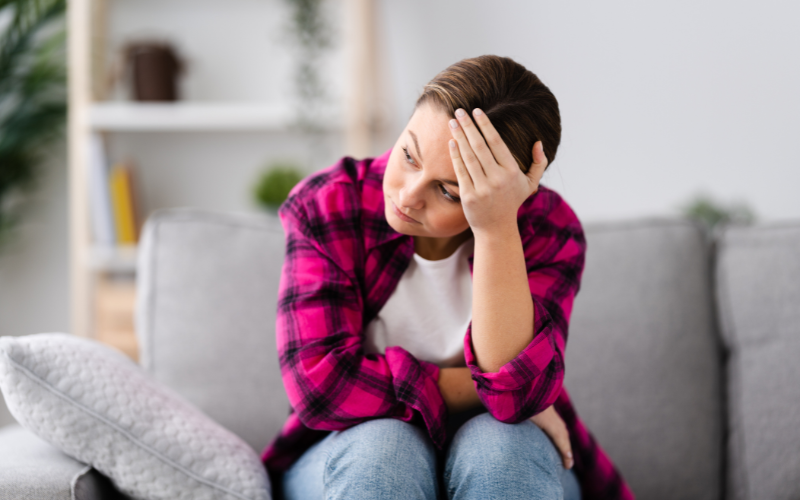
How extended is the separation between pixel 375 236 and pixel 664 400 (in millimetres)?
678

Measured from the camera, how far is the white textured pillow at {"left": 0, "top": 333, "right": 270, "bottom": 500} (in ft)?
2.55

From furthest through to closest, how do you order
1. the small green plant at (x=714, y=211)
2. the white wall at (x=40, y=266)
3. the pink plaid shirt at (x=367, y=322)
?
the white wall at (x=40, y=266)
the small green plant at (x=714, y=211)
the pink plaid shirt at (x=367, y=322)

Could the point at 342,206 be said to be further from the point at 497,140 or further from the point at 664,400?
the point at 664,400

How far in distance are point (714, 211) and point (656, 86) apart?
485 mm

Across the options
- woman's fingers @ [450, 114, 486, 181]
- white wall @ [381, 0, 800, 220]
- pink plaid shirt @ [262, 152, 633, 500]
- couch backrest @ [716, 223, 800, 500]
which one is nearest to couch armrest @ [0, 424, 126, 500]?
pink plaid shirt @ [262, 152, 633, 500]

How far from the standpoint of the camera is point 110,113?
Answer: 1.96m

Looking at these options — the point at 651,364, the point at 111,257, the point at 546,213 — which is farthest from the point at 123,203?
the point at 651,364

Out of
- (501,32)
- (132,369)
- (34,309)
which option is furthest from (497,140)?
(34,309)

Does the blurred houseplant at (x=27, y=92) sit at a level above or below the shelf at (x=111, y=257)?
above

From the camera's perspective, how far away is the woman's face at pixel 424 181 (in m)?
0.75

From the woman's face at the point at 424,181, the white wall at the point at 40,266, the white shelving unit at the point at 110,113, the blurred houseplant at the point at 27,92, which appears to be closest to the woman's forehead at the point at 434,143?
the woman's face at the point at 424,181

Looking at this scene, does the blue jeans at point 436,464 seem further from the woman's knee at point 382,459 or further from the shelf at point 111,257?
the shelf at point 111,257

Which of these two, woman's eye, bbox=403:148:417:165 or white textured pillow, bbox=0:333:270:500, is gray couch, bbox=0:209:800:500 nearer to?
white textured pillow, bbox=0:333:270:500

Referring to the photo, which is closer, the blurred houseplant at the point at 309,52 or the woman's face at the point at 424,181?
the woman's face at the point at 424,181
